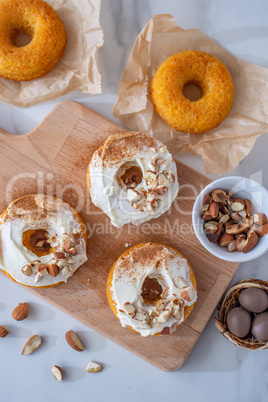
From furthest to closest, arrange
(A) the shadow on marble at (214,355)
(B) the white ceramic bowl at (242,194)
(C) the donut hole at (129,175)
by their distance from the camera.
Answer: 1. (A) the shadow on marble at (214,355)
2. (C) the donut hole at (129,175)
3. (B) the white ceramic bowl at (242,194)

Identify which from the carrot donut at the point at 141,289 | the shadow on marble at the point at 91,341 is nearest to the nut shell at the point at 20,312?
→ the shadow on marble at the point at 91,341

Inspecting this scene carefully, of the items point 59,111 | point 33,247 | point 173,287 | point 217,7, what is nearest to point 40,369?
point 33,247

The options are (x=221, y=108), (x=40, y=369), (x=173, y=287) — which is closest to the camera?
(x=173, y=287)

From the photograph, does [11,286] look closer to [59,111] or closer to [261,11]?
[59,111]

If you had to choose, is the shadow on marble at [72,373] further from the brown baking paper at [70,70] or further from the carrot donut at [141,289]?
the brown baking paper at [70,70]

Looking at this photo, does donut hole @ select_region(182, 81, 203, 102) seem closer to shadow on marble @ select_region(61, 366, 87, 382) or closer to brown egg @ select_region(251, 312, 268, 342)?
brown egg @ select_region(251, 312, 268, 342)

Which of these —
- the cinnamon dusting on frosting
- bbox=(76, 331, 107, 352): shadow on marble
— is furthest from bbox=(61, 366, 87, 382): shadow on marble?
Result: the cinnamon dusting on frosting

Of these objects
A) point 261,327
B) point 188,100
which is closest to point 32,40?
point 188,100
